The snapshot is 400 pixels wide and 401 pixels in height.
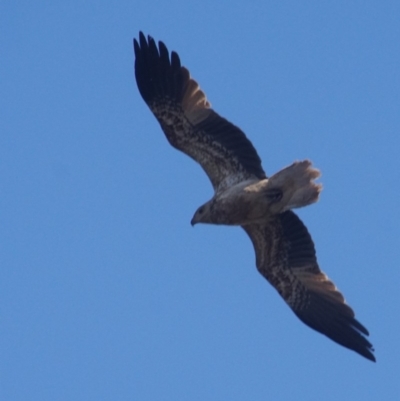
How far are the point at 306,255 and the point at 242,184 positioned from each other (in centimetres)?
124

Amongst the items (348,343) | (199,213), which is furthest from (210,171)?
(348,343)

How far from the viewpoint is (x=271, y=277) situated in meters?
13.0

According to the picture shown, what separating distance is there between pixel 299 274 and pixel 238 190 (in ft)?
4.49

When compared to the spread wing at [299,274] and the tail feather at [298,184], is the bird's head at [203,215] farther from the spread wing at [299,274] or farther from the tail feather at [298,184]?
the tail feather at [298,184]

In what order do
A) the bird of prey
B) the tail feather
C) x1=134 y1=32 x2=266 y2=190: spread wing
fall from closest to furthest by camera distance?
the tail feather
the bird of prey
x1=134 y1=32 x2=266 y2=190: spread wing

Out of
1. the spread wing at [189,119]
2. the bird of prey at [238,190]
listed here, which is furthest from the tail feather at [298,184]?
the spread wing at [189,119]

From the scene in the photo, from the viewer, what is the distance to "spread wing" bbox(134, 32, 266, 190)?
12.5 meters

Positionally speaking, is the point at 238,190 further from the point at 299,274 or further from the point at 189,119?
the point at 299,274

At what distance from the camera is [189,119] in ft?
41.3

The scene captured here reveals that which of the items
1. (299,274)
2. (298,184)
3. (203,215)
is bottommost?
(203,215)

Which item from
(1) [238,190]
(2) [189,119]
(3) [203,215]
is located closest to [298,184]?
(1) [238,190]

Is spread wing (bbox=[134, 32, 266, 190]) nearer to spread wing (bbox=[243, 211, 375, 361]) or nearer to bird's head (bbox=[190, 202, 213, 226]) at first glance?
bird's head (bbox=[190, 202, 213, 226])

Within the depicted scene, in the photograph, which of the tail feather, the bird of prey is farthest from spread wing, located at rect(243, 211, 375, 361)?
the tail feather

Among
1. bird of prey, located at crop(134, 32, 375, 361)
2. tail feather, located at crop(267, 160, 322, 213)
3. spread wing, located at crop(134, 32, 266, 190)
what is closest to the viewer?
tail feather, located at crop(267, 160, 322, 213)
